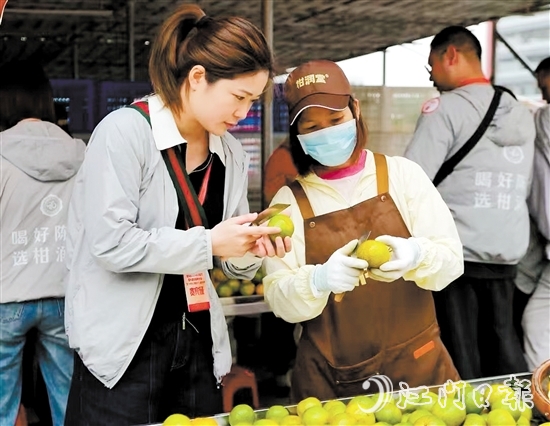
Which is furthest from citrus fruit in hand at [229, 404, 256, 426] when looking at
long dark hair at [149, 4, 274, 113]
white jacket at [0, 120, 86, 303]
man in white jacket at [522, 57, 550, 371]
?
man in white jacket at [522, 57, 550, 371]

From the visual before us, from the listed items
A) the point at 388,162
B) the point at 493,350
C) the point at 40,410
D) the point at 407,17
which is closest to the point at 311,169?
the point at 388,162

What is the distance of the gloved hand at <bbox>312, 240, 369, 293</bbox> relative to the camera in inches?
82.2

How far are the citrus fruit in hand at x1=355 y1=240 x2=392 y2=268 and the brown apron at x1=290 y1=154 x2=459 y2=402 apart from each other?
294mm

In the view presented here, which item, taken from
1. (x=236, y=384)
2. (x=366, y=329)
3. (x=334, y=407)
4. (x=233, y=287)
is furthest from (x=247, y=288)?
(x=334, y=407)

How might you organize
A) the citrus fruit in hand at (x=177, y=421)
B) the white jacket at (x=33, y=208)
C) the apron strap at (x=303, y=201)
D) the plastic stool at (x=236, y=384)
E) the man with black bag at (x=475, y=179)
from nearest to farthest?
the citrus fruit in hand at (x=177, y=421), the apron strap at (x=303, y=201), the white jacket at (x=33, y=208), the man with black bag at (x=475, y=179), the plastic stool at (x=236, y=384)

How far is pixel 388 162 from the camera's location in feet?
8.18

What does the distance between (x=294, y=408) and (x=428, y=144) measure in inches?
68.5

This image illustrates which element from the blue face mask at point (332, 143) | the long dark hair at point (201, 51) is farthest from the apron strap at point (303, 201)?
the long dark hair at point (201, 51)

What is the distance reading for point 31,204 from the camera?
3.22m

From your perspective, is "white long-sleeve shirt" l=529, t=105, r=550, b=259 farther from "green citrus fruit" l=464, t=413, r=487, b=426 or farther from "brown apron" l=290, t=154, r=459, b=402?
"green citrus fruit" l=464, t=413, r=487, b=426

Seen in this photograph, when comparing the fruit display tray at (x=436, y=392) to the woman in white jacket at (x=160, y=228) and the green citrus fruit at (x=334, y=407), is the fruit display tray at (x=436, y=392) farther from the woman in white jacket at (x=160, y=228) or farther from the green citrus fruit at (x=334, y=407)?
the woman in white jacket at (x=160, y=228)

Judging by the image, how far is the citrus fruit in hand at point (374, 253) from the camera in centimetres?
210

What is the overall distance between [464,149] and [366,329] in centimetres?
→ 133

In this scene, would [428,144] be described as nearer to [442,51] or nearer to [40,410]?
[442,51]
